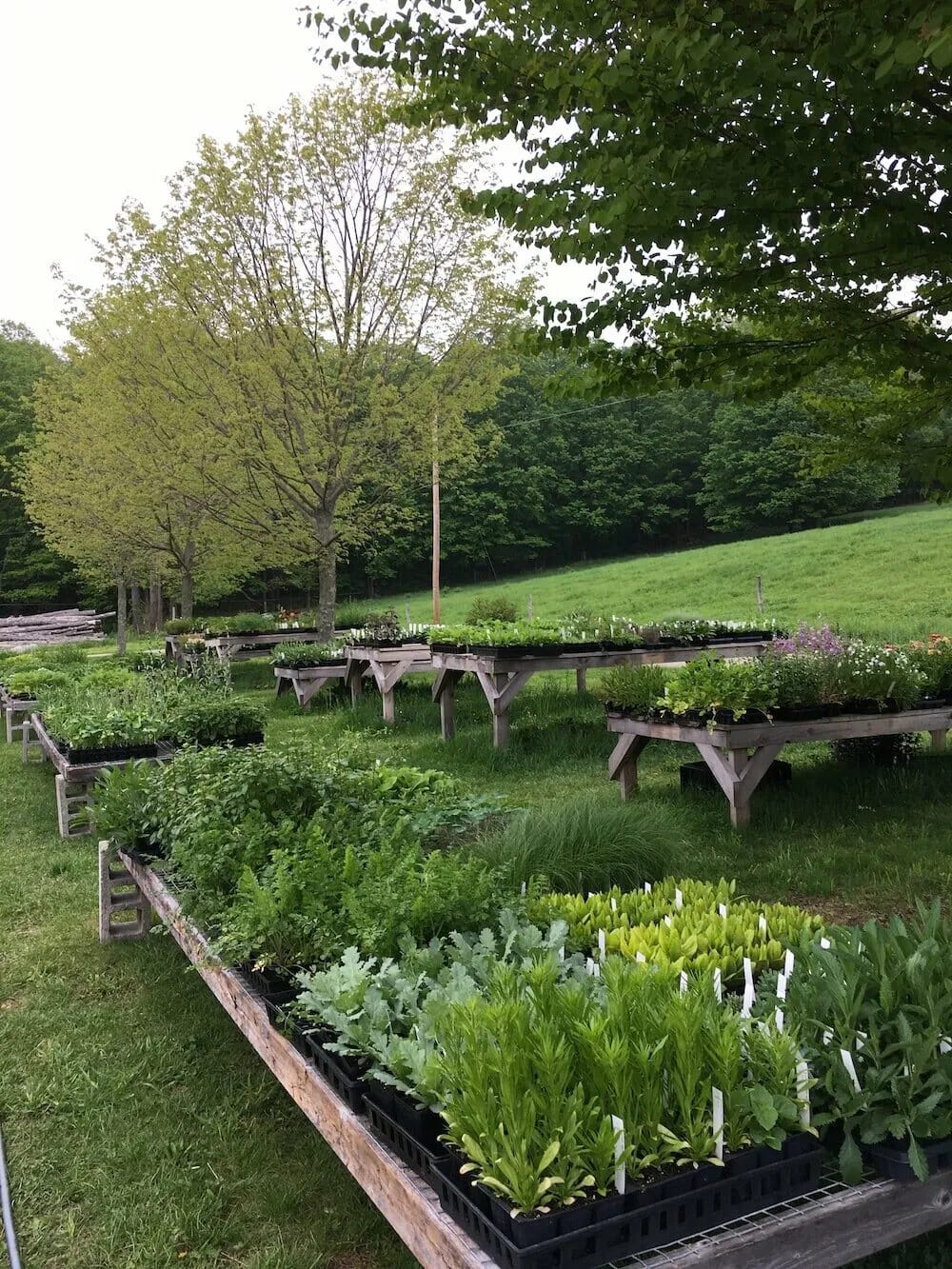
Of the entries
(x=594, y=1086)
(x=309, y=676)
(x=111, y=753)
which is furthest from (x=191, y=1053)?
(x=309, y=676)

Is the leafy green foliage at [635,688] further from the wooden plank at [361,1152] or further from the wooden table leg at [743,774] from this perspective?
the wooden plank at [361,1152]

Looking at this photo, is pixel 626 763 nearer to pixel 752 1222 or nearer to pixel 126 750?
pixel 126 750

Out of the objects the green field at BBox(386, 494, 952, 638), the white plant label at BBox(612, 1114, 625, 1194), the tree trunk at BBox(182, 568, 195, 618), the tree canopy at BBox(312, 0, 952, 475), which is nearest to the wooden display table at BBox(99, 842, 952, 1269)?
the white plant label at BBox(612, 1114, 625, 1194)

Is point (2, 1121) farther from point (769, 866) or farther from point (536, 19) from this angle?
point (536, 19)

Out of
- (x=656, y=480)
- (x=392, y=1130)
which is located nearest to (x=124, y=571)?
(x=392, y=1130)

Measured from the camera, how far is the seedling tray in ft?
6.15

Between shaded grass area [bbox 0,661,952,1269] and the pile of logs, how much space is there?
52.2ft

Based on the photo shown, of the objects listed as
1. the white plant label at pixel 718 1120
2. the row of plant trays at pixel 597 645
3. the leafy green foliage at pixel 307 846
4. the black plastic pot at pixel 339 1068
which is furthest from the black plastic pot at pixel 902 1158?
the row of plant trays at pixel 597 645

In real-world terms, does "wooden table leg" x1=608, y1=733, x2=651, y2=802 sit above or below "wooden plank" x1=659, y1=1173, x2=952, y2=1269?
below

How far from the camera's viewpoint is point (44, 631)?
2506 cm

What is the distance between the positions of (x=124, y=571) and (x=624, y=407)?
31.9 meters

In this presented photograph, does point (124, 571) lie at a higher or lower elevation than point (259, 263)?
lower

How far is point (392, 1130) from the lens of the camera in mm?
2004

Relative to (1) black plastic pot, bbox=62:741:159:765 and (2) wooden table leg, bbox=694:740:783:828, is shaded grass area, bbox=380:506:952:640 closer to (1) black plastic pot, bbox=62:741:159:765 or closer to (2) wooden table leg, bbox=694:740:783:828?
(2) wooden table leg, bbox=694:740:783:828
